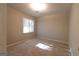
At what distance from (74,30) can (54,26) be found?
279 millimetres

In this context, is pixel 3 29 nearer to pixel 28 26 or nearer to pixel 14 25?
pixel 14 25

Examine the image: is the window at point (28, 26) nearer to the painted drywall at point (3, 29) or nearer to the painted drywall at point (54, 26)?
the painted drywall at point (54, 26)

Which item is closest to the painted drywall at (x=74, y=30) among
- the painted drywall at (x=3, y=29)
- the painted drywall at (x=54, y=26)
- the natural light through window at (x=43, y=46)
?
the painted drywall at (x=54, y=26)

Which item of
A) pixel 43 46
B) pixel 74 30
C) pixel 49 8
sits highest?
pixel 49 8

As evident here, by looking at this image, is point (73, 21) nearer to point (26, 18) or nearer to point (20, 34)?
point (26, 18)

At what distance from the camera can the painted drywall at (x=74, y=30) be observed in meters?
1.37

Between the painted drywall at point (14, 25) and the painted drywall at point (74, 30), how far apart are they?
2.05ft

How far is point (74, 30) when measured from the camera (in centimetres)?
139

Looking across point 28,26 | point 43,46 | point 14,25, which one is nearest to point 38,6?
point 28,26

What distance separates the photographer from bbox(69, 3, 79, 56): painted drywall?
1.37m

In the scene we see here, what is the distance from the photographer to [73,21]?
1.38m

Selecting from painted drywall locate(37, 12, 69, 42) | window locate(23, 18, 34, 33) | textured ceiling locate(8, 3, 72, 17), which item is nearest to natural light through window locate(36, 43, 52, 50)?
painted drywall locate(37, 12, 69, 42)

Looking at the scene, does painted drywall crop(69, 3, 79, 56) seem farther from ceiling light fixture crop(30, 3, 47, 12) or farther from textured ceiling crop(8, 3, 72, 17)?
ceiling light fixture crop(30, 3, 47, 12)

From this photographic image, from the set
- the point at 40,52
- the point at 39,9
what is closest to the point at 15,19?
the point at 39,9
